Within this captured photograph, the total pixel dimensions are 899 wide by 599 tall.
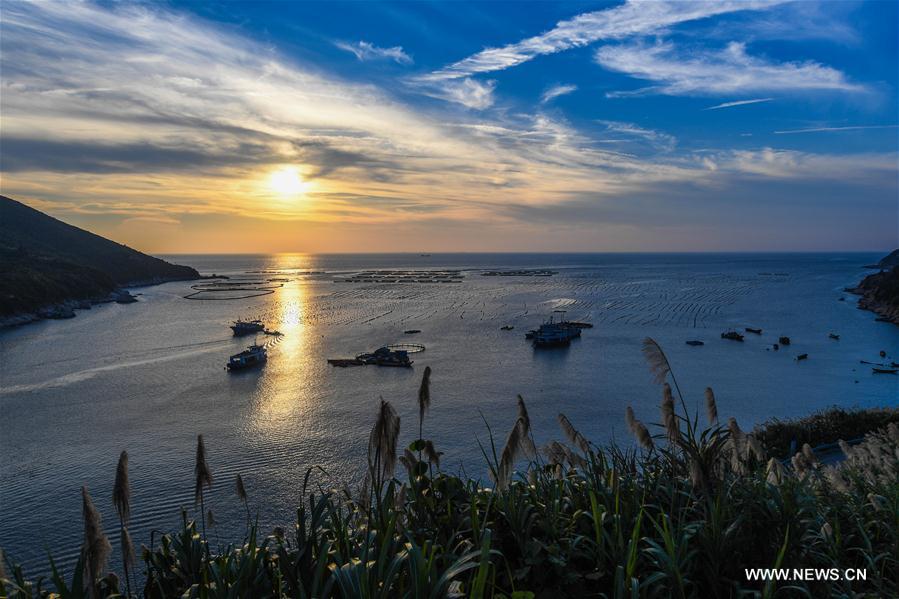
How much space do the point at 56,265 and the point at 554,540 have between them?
458 feet

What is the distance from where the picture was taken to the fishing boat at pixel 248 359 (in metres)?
51.6

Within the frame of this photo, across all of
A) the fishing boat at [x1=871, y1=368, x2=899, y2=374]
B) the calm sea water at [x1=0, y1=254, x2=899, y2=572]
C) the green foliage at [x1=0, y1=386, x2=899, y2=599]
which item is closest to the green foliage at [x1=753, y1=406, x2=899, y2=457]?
the calm sea water at [x1=0, y1=254, x2=899, y2=572]

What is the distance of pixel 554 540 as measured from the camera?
584 centimetres

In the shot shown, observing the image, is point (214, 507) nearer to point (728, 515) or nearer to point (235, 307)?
point (728, 515)

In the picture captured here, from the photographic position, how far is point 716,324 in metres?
77.9

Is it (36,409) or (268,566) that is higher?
(268,566)

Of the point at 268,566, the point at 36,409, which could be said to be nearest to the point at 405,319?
the point at 36,409

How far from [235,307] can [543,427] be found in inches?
3486

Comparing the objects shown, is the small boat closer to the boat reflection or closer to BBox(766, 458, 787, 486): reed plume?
the boat reflection

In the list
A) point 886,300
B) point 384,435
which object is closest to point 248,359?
point 384,435

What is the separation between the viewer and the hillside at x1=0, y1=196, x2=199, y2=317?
3526 inches

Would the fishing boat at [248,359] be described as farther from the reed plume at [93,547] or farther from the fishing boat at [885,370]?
the fishing boat at [885,370]

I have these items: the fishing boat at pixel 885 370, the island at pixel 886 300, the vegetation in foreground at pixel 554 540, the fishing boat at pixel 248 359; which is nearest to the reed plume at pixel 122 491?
the vegetation in foreground at pixel 554 540

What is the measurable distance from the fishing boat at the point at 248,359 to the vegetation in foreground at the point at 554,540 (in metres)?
47.4
